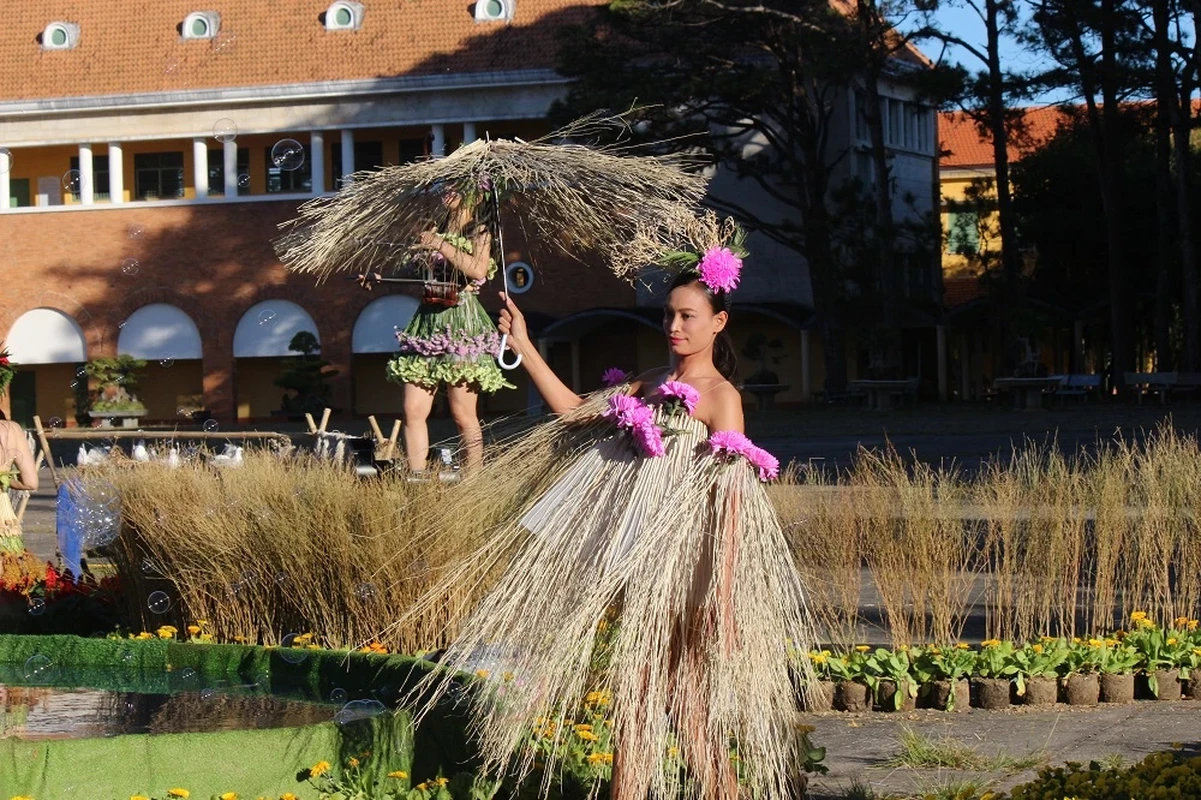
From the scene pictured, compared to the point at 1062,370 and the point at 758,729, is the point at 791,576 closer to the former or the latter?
the point at 758,729

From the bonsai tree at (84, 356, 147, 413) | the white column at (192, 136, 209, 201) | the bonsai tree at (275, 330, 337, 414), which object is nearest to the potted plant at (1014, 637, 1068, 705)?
the bonsai tree at (275, 330, 337, 414)

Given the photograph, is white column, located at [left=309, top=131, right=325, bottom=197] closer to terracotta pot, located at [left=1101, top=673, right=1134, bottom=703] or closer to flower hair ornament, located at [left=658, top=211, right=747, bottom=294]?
terracotta pot, located at [left=1101, top=673, right=1134, bottom=703]

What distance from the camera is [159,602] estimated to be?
27.8 feet

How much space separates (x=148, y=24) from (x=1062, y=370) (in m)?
27.8

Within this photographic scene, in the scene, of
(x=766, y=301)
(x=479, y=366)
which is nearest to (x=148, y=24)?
(x=766, y=301)

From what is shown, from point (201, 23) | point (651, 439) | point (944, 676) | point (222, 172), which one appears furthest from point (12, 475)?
point (201, 23)

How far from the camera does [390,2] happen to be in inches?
1767

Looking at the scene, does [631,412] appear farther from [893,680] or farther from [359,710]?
[893,680]

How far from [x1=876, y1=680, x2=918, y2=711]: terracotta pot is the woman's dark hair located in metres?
2.29

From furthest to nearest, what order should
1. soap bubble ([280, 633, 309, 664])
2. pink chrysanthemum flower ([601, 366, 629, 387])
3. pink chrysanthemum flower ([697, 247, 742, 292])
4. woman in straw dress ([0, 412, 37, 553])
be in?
woman in straw dress ([0, 412, 37, 553])
soap bubble ([280, 633, 309, 664])
pink chrysanthemum flower ([601, 366, 629, 387])
pink chrysanthemum flower ([697, 247, 742, 292])

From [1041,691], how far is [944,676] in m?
0.40

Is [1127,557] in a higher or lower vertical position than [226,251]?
lower

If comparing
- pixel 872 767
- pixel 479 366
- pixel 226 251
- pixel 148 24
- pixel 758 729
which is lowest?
pixel 872 767

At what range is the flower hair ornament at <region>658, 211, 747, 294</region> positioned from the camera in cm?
517
